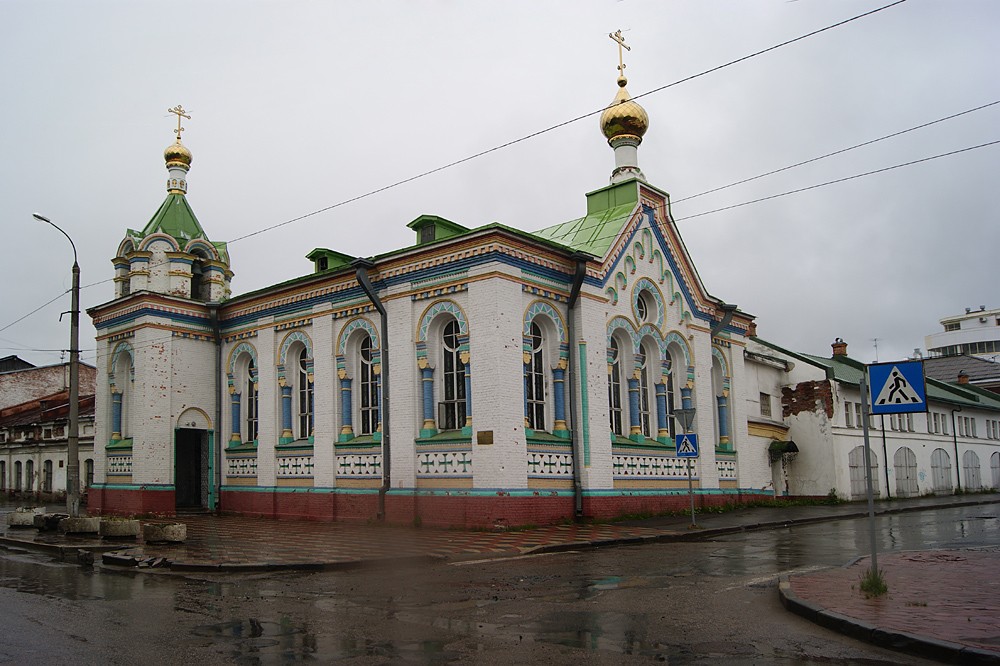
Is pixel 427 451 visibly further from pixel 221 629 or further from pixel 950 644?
pixel 950 644

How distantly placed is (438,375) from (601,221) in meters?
6.57

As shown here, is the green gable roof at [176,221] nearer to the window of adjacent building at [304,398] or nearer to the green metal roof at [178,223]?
the green metal roof at [178,223]

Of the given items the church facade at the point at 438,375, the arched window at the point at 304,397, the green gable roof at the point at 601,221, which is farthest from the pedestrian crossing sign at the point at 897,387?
the arched window at the point at 304,397

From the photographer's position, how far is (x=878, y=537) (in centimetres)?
1602

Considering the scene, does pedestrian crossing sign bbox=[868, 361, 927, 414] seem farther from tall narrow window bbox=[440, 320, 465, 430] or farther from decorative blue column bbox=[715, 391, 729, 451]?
decorative blue column bbox=[715, 391, 729, 451]

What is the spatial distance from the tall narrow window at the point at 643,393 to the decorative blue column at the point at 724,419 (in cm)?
386

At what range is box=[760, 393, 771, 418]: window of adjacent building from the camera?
29.1 m

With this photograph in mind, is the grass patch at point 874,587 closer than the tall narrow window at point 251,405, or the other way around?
the grass patch at point 874,587

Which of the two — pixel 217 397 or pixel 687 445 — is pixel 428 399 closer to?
pixel 687 445

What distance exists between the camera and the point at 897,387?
8.73 meters

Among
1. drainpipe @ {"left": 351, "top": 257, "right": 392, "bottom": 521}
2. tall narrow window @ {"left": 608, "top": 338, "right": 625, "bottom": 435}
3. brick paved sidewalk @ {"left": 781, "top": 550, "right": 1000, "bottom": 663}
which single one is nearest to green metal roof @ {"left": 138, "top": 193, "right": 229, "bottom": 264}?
drainpipe @ {"left": 351, "top": 257, "right": 392, "bottom": 521}

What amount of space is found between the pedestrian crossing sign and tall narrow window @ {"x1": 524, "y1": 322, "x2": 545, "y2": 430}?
10.6m

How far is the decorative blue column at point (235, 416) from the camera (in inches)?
990

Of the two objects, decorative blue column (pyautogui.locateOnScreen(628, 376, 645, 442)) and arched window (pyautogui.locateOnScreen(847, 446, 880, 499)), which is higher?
decorative blue column (pyautogui.locateOnScreen(628, 376, 645, 442))
